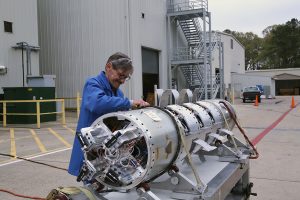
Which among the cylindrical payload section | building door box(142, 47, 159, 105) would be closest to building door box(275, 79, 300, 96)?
building door box(142, 47, 159, 105)

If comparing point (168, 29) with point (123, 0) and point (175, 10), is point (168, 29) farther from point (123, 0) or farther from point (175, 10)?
point (123, 0)

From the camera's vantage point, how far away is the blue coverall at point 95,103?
3105 mm

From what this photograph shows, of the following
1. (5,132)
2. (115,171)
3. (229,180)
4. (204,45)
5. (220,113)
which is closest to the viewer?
(115,171)

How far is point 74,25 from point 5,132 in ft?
37.5

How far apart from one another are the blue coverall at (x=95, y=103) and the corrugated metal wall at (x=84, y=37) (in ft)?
65.7

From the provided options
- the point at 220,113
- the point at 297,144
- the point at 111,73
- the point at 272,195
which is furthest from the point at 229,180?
the point at 297,144

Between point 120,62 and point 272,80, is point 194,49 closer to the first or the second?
point 120,62

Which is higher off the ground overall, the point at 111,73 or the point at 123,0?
the point at 123,0

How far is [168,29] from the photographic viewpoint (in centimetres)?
2891

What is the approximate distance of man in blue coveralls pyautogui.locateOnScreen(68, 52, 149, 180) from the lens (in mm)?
3115

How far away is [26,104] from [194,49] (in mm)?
17543

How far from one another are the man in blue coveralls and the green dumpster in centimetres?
1325

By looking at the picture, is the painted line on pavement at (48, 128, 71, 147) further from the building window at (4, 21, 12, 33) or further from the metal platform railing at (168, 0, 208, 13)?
the metal platform railing at (168, 0, 208, 13)

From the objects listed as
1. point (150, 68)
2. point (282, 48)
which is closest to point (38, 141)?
point (150, 68)
